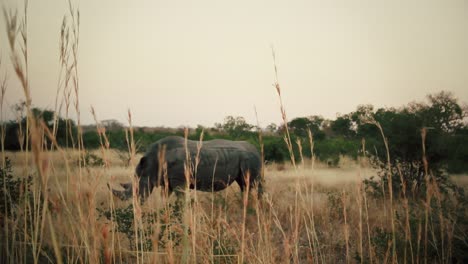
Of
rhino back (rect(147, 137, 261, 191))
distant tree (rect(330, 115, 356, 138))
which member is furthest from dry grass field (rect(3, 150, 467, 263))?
distant tree (rect(330, 115, 356, 138))

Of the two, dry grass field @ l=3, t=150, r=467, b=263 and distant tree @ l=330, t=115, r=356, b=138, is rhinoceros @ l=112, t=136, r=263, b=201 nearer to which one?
dry grass field @ l=3, t=150, r=467, b=263

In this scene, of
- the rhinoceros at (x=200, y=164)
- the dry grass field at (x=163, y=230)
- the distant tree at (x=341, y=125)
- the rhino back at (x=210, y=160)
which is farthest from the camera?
the distant tree at (x=341, y=125)

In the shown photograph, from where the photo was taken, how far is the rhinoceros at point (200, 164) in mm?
5539

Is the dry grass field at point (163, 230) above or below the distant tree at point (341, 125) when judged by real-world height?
below

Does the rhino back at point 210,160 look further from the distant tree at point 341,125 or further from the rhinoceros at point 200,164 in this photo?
the distant tree at point 341,125

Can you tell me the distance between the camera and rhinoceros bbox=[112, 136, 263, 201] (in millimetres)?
5539

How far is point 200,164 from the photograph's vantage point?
5918 millimetres

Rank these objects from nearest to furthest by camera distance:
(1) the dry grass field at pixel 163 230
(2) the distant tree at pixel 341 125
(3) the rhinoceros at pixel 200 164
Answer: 1. (1) the dry grass field at pixel 163 230
2. (3) the rhinoceros at pixel 200 164
3. (2) the distant tree at pixel 341 125

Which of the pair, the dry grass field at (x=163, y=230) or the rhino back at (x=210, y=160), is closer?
the dry grass field at (x=163, y=230)

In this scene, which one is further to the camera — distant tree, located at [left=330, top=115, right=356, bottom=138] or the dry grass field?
distant tree, located at [left=330, top=115, right=356, bottom=138]

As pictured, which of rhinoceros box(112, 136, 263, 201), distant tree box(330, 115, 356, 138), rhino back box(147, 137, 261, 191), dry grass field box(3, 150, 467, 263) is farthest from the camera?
distant tree box(330, 115, 356, 138)

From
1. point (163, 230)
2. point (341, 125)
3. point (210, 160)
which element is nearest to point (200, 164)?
point (210, 160)

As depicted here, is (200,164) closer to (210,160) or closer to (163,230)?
(210,160)

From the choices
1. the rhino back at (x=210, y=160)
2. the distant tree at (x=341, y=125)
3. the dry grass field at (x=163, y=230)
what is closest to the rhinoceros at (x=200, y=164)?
the rhino back at (x=210, y=160)
